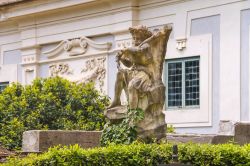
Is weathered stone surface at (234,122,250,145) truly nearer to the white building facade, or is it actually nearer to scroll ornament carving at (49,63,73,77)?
the white building facade

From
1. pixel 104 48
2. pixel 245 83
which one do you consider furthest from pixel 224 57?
pixel 104 48

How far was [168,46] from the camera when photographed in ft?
76.8

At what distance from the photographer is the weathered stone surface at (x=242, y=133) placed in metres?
16.0

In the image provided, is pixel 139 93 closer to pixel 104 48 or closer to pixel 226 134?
pixel 226 134

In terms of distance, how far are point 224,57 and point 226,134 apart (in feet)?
19.9

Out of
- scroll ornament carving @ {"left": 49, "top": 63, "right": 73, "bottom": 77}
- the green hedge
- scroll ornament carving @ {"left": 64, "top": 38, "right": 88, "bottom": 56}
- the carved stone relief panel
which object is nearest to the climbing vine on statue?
the green hedge

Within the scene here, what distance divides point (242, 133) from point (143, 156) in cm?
301

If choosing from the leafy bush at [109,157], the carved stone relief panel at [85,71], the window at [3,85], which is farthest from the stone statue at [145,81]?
the window at [3,85]

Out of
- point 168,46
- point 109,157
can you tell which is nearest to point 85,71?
point 168,46

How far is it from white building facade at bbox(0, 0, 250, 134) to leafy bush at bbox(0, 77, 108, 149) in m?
2.28

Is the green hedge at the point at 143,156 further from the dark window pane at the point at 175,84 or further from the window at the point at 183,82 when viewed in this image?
the dark window pane at the point at 175,84

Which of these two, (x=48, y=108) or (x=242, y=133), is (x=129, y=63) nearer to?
(x=242, y=133)

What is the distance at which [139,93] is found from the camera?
15062 millimetres

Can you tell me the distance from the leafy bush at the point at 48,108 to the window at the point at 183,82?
6.49 ft
